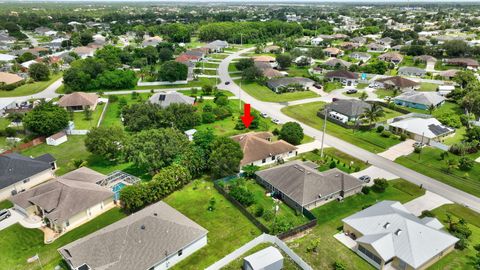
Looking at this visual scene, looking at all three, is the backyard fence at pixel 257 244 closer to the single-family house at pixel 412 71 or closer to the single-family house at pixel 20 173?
the single-family house at pixel 20 173

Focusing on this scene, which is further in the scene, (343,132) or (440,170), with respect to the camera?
(343,132)

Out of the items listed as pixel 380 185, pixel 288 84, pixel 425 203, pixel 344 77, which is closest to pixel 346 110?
pixel 288 84

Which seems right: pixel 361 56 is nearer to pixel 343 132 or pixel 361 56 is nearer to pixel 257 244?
pixel 343 132

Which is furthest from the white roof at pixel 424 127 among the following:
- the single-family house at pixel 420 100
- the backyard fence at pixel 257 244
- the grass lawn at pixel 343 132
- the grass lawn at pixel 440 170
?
the backyard fence at pixel 257 244

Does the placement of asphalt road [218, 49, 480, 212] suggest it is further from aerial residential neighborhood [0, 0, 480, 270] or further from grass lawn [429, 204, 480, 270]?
grass lawn [429, 204, 480, 270]

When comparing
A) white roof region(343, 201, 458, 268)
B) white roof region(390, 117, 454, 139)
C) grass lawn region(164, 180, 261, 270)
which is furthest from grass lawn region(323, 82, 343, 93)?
white roof region(343, 201, 458, 268)

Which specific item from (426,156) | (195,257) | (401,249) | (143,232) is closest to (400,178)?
(426,156)

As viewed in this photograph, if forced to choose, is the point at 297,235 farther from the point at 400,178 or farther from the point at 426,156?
the point at 426,156
